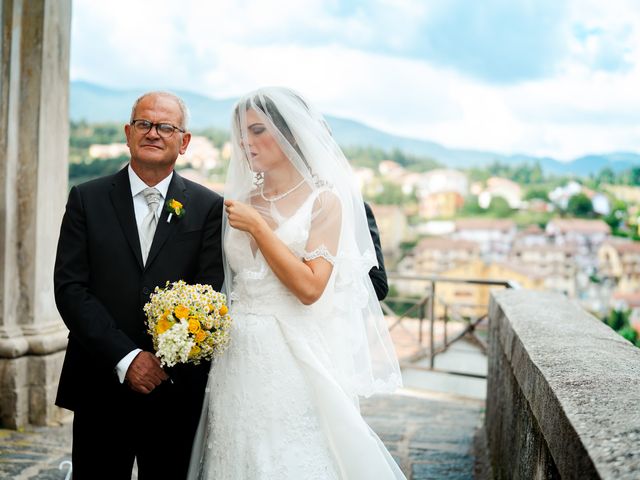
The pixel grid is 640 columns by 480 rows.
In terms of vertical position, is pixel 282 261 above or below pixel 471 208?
above

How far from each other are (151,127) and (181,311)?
→ 722mm

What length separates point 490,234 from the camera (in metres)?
63.2

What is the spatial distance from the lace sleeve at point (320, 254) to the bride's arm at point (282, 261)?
15mm

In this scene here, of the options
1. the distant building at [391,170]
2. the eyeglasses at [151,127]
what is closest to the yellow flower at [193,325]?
the eyeglasses at [151,127]

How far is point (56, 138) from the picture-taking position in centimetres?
430

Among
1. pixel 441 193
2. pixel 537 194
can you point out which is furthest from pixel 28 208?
pixel 441 193

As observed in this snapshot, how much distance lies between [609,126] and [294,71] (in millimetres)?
76276

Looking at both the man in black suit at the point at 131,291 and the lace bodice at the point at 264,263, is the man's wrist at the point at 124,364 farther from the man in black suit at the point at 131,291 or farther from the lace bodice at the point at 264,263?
the lace bodice at the point at 264,263

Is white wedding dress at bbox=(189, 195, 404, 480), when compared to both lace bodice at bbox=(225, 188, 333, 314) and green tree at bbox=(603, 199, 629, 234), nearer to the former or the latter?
lace bodice at bbox=(225, 188, 333, 314)

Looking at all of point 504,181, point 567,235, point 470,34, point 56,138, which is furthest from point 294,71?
point 56,138

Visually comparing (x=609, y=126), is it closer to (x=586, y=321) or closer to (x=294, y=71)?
(x=294, y=71)

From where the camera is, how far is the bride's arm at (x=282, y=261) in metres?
2.17

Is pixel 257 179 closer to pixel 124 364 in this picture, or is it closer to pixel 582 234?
pixel 124 364

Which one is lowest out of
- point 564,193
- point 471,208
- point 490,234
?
point 490,234
